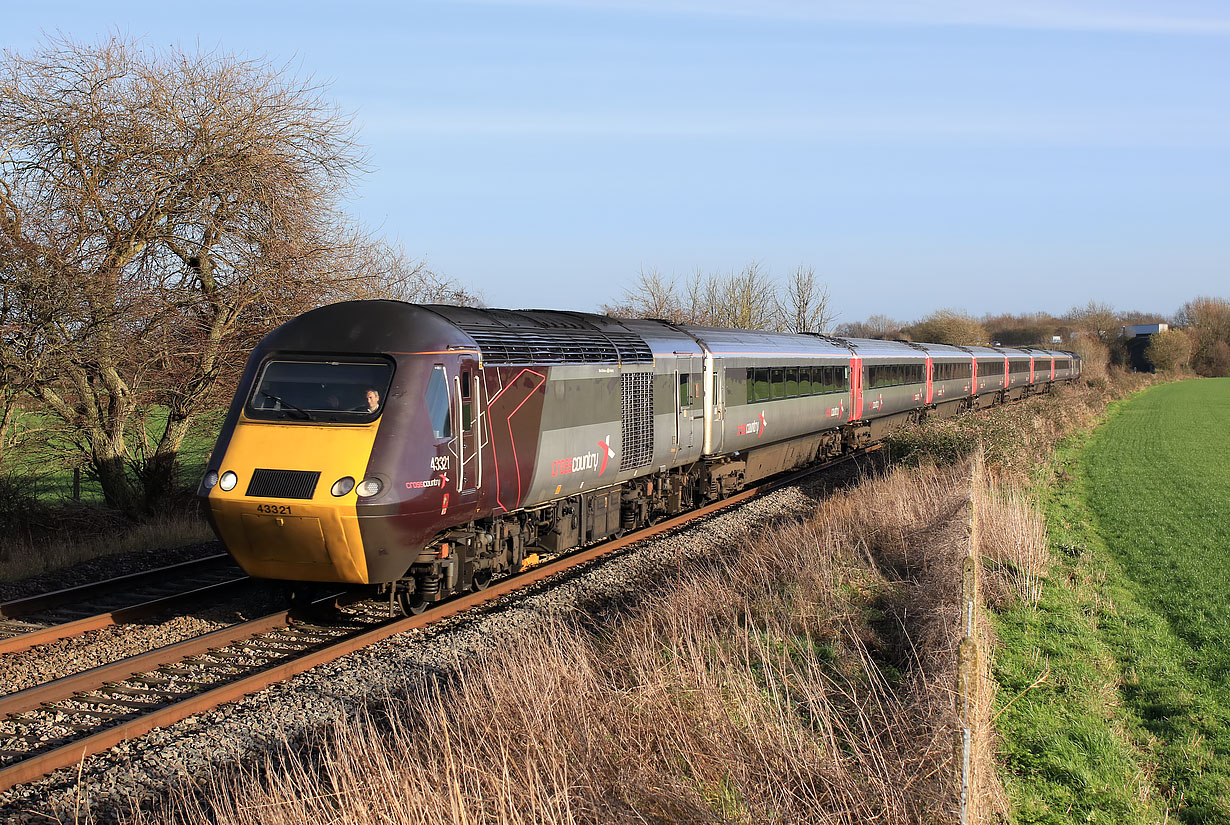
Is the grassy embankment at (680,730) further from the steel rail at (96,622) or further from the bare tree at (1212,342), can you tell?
the bare tree at (1212,342)

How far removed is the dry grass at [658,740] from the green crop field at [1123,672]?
97 cm

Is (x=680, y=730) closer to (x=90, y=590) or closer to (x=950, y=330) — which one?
(x=90, y=590)

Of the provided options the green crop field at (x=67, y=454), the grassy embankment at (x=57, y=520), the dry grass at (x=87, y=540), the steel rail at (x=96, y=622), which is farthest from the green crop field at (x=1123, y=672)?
the green crop field at (x=67, y=454)

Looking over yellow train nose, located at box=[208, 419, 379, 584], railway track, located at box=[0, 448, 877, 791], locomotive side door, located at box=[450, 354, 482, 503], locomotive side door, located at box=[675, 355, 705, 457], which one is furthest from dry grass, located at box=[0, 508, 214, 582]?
locomotive side door, located at box=[675, 355, 705, 457]

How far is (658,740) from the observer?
218 inches

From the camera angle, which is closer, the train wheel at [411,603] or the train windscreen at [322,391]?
the train windscreen at [322,391]

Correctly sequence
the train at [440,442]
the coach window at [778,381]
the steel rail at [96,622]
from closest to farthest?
1. the train at [440,442]
2. the steel rail at [96,622]
3. the coach window at [778,381]

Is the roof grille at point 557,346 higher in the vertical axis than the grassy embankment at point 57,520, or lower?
higher

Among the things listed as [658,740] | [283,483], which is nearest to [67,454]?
[283,483]

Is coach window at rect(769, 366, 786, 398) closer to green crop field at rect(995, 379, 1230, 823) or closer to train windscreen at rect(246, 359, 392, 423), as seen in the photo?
green crop field at rect(995, 379, 1230, 823)

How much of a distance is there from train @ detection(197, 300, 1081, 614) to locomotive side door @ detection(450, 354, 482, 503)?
0.06 feet

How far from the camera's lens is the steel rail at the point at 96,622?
8.76 m

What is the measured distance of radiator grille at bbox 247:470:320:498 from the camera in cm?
843

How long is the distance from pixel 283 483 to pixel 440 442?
1.46 metres
